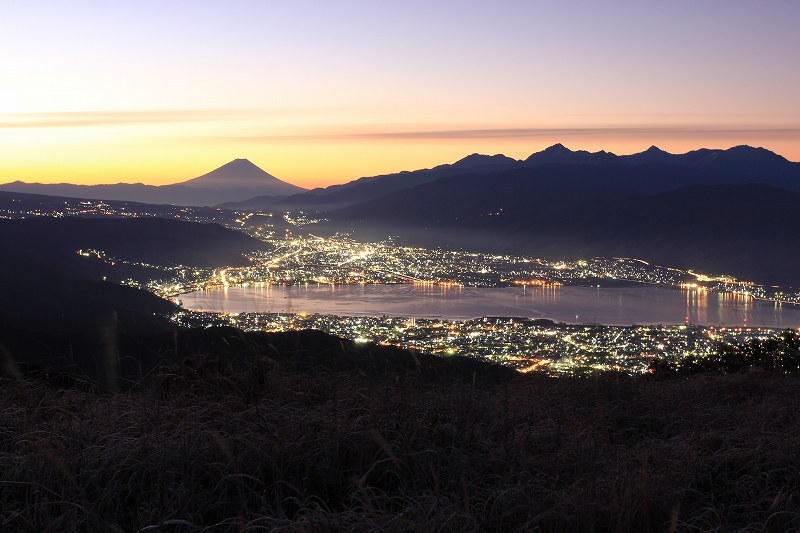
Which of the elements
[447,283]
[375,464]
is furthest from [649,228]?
[375,464]

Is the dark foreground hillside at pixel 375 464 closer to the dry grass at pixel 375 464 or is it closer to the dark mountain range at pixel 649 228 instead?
the dry grass at pixel 375 464

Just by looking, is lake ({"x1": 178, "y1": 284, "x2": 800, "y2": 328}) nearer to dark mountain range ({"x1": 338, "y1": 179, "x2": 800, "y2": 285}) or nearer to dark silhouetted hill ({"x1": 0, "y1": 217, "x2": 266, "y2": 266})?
dark silhouetted hill ({"x1": 0, "y1": 217, "x2": 266, "y2": 266})

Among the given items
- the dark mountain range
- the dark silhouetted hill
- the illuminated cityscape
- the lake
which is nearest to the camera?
the illuminated cityscape

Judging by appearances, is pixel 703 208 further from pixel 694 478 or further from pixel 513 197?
pixel 694 478

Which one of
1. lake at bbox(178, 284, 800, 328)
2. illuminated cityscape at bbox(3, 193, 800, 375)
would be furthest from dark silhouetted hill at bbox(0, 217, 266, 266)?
lake at bbox(178, 284, 800, 328)

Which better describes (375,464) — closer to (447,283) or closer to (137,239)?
(447,283)

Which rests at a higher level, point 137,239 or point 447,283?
point 137,239

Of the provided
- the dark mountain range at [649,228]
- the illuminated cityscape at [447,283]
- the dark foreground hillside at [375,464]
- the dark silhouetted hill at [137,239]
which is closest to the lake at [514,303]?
the illuminated cityscape at [447,283]
